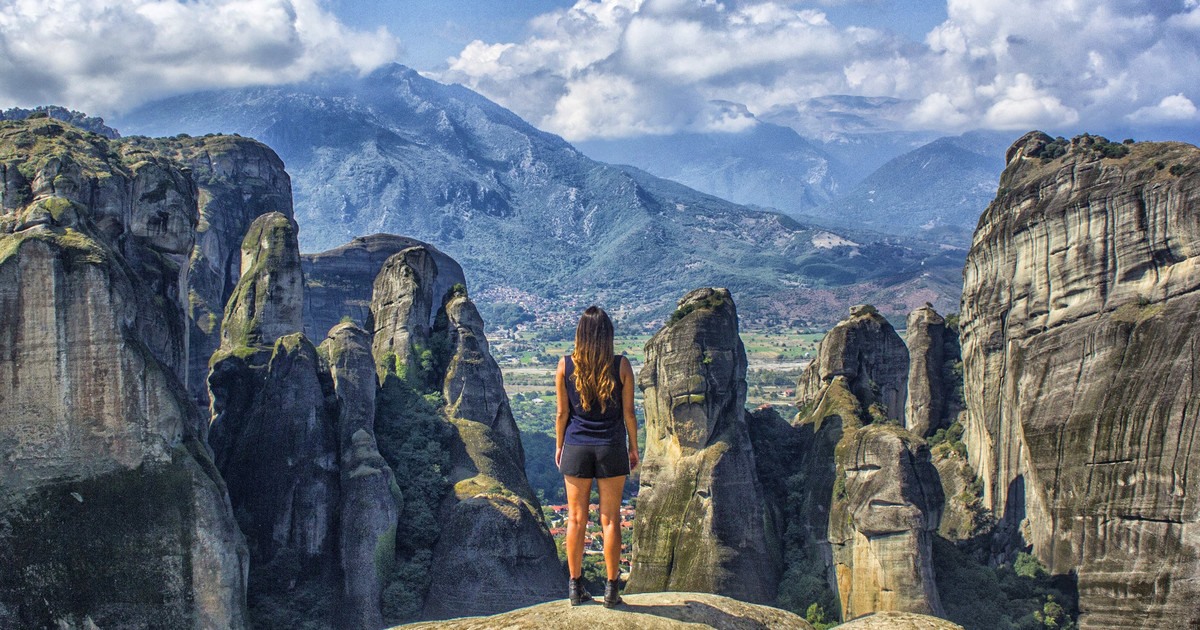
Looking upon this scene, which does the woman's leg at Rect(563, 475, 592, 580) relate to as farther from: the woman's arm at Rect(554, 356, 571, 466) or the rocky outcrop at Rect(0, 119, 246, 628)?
the rocky outcrop at Rect(0, 119, 246, 628)

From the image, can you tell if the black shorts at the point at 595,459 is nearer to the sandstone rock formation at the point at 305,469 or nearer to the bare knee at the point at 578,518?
the bare knee at the point at 578,518

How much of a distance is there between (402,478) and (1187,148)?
3211 centimetres

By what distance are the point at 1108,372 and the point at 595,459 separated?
91.4ft

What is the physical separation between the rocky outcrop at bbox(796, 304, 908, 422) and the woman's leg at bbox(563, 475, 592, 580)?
1221 inches

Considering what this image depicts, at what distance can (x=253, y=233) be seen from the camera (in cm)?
4912

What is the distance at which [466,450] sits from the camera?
4375cm

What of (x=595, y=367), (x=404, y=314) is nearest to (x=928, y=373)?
(x=404, y=314)

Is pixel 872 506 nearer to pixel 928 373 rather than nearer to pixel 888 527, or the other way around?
pixel 888 527

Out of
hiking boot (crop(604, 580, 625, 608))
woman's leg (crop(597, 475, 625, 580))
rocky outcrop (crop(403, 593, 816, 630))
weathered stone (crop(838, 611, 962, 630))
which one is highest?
woman's leg (crop(597, 475, 625, 580))

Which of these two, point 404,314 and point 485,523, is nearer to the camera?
point 485,523

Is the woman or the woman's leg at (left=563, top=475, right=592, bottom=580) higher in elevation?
the woman

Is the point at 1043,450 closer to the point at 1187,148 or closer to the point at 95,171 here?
the point at 1187,148

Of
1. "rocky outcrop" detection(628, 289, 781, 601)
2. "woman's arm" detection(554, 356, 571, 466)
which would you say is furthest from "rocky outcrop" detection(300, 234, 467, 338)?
→ "woman's arm" detection(554, 356, 571, 466)

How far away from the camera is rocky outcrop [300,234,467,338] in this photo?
8106 cm
